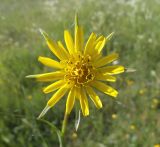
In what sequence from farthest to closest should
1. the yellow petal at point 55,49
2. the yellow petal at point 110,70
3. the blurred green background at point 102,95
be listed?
1. the blurred green background at point 102,95
2. the yellow petal at point 110,70
3. the yellow petal at point 55,49

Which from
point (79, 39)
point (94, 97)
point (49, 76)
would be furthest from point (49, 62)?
point (94, 97)

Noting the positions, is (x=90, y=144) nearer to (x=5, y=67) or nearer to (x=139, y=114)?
(x=139, y=114)

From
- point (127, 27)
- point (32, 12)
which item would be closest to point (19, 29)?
point (32, 12)

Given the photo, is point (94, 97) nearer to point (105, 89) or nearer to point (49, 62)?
point (105, 89)

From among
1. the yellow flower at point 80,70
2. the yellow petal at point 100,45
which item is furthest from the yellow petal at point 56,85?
the yellow petal at point 100,45

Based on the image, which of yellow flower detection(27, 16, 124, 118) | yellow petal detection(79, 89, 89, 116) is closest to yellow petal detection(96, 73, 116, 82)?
yellow flower detection(27, 16, 124, 118)

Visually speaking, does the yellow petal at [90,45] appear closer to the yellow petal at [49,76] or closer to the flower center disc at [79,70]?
the flower center disc at [79,70]

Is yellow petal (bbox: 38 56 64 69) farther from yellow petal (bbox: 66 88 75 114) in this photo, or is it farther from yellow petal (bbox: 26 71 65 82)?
yellow petal (bbox: 66 88 75 114)
